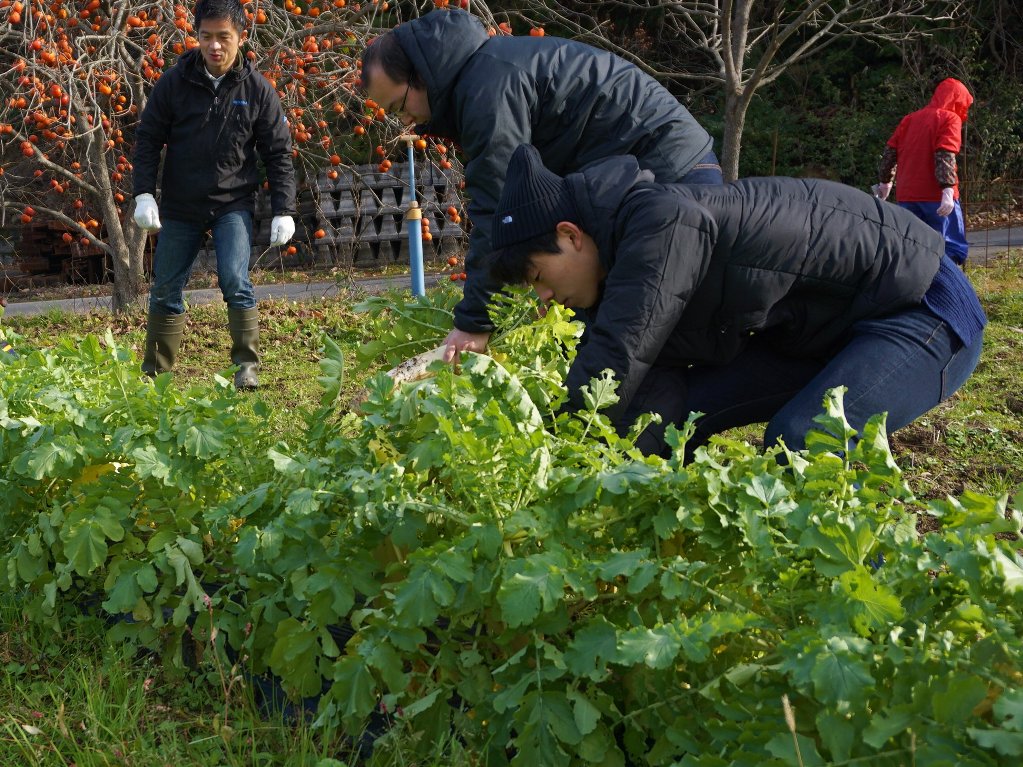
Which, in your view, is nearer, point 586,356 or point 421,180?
point 586,356

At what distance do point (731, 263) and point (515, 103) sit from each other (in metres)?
0.91

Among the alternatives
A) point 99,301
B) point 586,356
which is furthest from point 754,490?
point 99,301

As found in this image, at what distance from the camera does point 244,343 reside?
18.5 ft

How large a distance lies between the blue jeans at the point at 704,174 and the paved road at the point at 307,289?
5676 millimetres

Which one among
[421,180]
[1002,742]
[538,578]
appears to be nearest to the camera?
[1002,742]

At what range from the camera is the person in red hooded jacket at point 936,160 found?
24.0ft

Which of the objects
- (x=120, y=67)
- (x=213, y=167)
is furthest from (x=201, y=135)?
(x=120, y=67)

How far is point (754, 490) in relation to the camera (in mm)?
1506

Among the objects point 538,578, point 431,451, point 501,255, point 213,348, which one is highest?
point 501,255

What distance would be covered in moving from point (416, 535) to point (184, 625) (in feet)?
2.28

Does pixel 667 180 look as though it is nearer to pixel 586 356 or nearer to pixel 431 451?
pixel 586 356

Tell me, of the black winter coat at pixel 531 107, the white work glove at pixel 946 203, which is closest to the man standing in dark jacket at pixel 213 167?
the black winter coat at pixel 531 107

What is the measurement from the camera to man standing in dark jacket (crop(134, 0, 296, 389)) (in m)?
5.30

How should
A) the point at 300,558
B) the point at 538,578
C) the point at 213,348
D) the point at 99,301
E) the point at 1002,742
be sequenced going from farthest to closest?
the point at 99,301, the point at 213,348, the point at 300,558, the point at 538,578, the point at 1002,742
